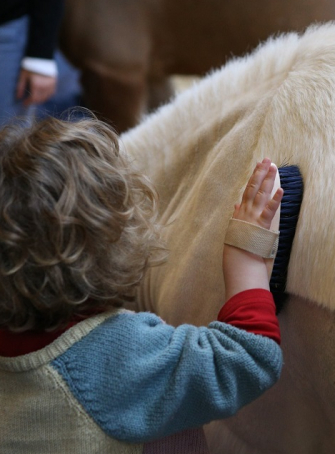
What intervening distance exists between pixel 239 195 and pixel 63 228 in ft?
0.74

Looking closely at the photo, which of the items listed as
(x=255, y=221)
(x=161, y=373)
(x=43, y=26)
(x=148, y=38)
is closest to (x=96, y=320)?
(x=161, y=373)

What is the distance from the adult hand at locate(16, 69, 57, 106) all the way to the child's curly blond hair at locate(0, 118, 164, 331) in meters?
1.21

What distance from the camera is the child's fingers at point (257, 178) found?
0.67m

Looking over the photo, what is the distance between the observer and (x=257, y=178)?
67cm

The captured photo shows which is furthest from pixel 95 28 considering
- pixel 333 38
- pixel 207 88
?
pixel 333 38

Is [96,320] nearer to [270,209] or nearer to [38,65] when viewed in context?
[270,209]

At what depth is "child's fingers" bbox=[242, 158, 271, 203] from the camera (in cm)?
67

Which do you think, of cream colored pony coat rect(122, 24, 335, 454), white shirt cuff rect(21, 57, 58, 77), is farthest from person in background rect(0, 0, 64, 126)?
cream colored pony coat rect(122, 24, 335, 454)

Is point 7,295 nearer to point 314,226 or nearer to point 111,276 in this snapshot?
point 111,276

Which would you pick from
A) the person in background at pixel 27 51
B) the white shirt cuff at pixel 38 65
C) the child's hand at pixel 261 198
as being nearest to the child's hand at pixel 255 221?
the child's hand at pixel 261 198

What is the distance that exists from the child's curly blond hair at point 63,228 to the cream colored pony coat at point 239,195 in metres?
0.16

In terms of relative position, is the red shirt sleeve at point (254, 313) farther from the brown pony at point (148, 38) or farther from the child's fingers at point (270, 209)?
the brown pony at point (148, 38)

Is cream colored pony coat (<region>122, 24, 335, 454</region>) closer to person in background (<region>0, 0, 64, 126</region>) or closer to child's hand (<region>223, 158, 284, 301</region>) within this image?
child's hand (<region>223, 158, 284, 301</region>)

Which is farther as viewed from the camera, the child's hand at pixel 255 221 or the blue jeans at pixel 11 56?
the blue jeans at pixel 11 56
